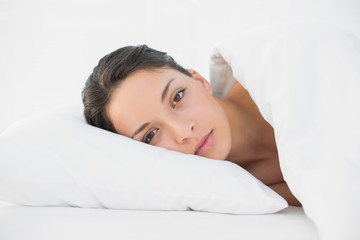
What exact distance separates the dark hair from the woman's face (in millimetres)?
27

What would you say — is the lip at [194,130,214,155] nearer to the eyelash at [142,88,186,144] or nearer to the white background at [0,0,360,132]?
the eyelash at [142,88,186,144]

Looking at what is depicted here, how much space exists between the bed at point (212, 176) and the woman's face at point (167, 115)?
11 centimetres

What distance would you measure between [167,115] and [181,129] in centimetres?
6

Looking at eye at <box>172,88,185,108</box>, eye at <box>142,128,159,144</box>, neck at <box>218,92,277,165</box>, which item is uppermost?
eye at <box>172,88,185,108</box>

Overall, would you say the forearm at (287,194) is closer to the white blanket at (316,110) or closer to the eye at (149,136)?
the white blanket at (316,110)

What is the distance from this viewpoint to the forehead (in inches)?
36.9

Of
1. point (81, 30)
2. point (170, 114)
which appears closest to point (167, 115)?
point (170, 114)

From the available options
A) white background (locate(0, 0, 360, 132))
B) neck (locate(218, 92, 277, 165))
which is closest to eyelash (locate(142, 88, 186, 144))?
neck (locate(218, 92, 277, 165))

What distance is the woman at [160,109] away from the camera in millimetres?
941

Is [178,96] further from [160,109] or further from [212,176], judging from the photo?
[212,176]

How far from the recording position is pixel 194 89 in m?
1.06

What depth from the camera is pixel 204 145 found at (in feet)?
3.14

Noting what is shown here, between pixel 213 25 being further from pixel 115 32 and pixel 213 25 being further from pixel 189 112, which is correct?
pixel 189 112

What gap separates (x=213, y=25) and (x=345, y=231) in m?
2.24
